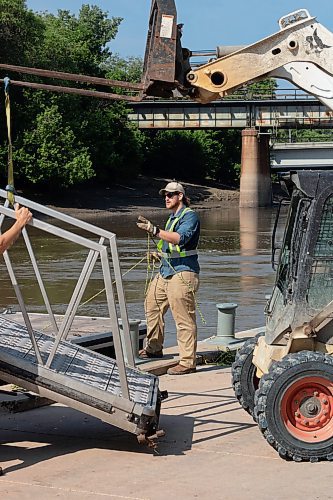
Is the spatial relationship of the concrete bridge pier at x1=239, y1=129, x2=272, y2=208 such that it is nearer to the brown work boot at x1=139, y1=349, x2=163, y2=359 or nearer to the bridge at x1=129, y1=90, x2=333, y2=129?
the bridge at x1=129, y1=90, x2=333, y2=129

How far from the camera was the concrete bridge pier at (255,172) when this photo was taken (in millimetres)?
70750

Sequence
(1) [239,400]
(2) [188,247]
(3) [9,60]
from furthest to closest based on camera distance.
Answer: (3) [9,60] → (2) [188,247] → (1) [239,400]

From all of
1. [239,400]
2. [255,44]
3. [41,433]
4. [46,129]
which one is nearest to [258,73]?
[255,44]

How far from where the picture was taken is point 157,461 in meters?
7.40

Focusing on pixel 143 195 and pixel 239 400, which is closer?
pixel 239 400

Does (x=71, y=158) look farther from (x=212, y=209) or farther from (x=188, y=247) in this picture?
(x=188, y=247)

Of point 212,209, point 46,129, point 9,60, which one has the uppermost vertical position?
point 9,60

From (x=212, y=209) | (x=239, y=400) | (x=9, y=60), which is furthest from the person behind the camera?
(x=212, y=209)

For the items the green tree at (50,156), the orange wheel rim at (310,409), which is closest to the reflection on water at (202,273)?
the orange wheel rim at (310,409)

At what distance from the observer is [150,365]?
35.4 ft

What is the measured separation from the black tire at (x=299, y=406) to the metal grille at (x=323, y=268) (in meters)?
0.47

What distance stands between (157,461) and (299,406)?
3.78 feet

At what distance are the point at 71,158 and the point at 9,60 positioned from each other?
7025mm

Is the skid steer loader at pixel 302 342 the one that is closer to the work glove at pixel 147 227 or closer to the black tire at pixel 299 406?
the black tire at pixel 299 406
